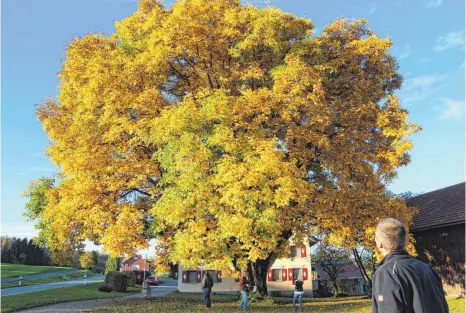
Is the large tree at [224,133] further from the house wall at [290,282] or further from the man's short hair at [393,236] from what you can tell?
the house wall at [290,282]

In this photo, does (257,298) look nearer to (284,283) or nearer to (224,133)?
(224,133)

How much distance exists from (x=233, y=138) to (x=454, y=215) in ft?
47.5

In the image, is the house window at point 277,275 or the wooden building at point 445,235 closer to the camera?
the wooden building at point 445,235

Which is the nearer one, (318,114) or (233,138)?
(233,138)

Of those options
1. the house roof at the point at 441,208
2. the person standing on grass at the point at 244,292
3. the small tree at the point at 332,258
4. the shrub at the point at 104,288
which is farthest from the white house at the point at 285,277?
the person standing on grass at the point at 244,292

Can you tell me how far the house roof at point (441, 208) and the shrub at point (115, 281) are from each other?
82.7 ft

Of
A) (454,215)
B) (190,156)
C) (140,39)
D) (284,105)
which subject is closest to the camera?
(190,156)

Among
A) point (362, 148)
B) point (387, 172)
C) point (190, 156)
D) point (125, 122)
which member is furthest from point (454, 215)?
point (125, 122)

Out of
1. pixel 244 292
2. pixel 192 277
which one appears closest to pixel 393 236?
pixel 244 292

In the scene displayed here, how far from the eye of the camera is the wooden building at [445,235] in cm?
2077

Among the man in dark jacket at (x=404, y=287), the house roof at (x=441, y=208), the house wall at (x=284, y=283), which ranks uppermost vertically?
the house roof at (x=441, y=208)

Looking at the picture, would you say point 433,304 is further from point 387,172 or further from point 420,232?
point 420,232

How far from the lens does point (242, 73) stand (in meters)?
17.0

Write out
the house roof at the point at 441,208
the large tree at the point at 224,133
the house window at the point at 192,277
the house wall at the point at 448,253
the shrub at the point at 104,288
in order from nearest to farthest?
the large tree at the point at 224,133, the house wall at the point at 448,253, the house roof at the point at 441,208, the shrub at the point at 104,288, the house window at the point at 192,277
